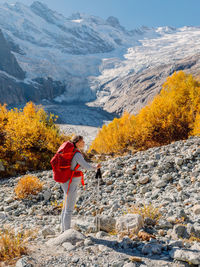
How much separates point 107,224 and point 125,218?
1.36 ft

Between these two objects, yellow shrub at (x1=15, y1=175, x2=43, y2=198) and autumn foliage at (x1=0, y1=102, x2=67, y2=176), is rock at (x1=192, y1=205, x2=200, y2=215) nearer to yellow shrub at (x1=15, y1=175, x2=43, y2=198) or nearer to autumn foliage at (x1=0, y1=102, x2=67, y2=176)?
yellow shrub at (x1=15, y1=175, x2=43, y2=198)

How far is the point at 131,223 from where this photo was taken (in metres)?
3.46

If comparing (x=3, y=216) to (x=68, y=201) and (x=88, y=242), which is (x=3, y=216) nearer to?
(x=68, y=201)

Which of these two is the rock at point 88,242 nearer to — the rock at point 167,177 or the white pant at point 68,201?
the white pant at point 68,201

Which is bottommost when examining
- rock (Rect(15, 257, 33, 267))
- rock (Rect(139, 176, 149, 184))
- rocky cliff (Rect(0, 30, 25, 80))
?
rock (Rect(15, 257, 33, 267))

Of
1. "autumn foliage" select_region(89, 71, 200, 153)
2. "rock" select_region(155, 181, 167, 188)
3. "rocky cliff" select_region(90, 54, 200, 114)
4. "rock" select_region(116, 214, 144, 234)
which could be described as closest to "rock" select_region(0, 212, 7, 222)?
"rock" select_region(116, 214, 144, 234)

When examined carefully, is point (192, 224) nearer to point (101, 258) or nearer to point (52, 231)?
point (101, 258)

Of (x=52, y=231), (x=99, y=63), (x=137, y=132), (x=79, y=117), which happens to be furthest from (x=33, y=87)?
(x=52, y=231)

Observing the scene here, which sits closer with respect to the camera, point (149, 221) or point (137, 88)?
point (149, 221)

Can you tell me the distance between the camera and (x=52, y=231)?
13.1 ft

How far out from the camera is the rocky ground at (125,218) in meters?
2.82

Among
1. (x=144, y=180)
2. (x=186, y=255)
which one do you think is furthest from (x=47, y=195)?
(x=186, y=255)

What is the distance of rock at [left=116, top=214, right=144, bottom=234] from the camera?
339 cm

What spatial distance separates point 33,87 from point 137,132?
418 feet
